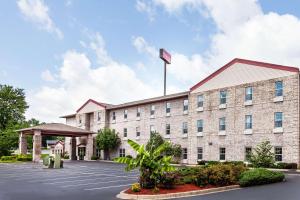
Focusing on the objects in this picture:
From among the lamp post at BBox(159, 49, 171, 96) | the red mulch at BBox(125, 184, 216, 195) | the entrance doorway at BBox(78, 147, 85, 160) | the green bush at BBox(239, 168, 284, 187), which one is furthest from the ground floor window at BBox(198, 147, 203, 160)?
the entrance doorway at BBox(78, 147, 85, 160)

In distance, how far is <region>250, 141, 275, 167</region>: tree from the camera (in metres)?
34.5

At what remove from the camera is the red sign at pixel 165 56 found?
199 feet

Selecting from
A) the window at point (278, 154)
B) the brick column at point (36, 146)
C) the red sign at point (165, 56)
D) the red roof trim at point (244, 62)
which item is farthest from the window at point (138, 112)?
the window at point (278, 154)

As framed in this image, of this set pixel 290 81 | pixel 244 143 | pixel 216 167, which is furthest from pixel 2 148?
pixel 216 167

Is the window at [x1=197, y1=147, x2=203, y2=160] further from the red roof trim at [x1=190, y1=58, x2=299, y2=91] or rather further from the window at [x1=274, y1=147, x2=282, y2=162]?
the window at [x1=274, y1=147, x2=282, y2=162]

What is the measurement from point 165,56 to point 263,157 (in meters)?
30.7

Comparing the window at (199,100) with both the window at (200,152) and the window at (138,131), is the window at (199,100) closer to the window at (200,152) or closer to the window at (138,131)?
the window at (200,152)

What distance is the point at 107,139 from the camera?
187 ft

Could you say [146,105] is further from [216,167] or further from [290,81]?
[216,167]

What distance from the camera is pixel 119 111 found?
5912 centimetres

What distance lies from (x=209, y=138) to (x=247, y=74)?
8.50 metres

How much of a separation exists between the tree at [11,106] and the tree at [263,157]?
6140 centimetres

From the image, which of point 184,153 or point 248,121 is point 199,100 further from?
point 248,121

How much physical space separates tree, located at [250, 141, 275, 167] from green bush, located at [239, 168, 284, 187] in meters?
13.7
